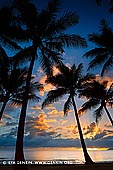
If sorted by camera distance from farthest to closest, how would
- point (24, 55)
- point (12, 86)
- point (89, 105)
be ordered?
point (89, 105) → point (12, 86) → point (24, 55)

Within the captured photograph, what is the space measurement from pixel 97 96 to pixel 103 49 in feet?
22.2

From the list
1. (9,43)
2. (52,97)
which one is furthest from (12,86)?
(9,43)

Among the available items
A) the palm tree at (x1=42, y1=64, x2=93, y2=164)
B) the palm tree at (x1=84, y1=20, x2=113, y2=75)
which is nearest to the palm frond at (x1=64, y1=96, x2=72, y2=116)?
the palm tree at (x1=42, y1=64, x2=93, y2=164)

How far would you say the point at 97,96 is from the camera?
28.3m

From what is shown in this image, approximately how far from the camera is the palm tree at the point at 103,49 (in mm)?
22125

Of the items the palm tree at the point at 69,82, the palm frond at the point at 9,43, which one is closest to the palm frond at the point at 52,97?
the palm tree at the point at 69,82

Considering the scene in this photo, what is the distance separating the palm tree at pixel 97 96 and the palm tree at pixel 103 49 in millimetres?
5795

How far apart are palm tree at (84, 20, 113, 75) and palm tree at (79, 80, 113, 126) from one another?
5795mm

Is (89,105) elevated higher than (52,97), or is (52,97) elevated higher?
(52,97)

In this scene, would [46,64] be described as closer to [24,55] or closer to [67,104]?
[24,55]

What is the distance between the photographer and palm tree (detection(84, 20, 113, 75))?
871 inches

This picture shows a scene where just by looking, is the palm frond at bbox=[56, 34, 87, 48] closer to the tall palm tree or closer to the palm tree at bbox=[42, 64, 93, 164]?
the tall palm tree

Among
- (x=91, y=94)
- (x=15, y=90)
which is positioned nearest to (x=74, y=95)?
(x=91, y=94)

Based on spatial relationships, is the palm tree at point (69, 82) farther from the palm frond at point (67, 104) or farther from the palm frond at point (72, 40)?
the palm frond at point (72, 40)
